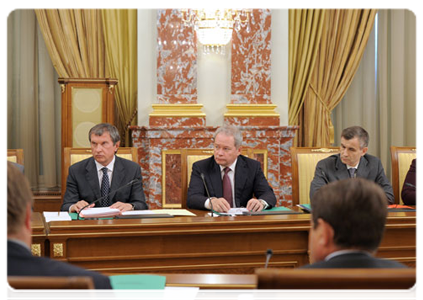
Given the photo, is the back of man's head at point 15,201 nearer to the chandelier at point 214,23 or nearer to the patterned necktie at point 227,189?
the patterned necktie at point 227,189

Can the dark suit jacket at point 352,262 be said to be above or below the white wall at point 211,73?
below

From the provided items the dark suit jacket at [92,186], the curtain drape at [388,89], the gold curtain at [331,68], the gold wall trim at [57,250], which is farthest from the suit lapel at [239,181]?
the curtain drape at [388,89]

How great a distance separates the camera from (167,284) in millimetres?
2027

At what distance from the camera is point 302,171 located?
448cm

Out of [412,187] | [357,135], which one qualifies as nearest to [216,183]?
[357,135]

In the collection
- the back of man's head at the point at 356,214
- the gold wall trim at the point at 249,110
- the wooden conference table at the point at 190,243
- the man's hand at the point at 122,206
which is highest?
the gold wall trim at the point at 249,110

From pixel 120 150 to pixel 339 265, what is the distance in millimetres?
3144

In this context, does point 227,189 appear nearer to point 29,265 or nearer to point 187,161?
point 187,161

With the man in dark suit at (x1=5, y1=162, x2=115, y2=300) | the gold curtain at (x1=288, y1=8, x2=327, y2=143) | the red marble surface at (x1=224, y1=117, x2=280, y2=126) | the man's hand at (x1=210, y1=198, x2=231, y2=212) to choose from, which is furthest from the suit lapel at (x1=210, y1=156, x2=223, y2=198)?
the gold curtain at (x1=288, y1=8, x2=327, y2=143)

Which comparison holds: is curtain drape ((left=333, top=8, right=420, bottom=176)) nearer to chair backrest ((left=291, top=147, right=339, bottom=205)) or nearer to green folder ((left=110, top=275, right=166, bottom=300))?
chair backrest ((left=291, top=147, right=339, bottom=205))

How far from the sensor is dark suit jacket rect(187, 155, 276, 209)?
164 inches

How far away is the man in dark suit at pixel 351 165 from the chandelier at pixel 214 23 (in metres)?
2.61

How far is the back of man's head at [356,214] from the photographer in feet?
4.93

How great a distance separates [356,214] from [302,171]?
3.00 m
